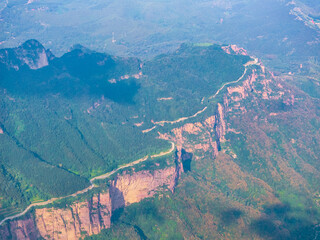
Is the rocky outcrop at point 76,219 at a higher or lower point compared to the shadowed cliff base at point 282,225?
higher

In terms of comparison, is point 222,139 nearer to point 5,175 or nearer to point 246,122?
point 246,122

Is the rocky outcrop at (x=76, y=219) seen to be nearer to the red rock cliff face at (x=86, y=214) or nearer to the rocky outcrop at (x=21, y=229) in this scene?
the red rock cliff face at (x=86, y=214)

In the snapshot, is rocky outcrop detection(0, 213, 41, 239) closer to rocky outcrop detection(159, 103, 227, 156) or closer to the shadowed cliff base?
rocky outcrop detection(159, 103, 227, 156)

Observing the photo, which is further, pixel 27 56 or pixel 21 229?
pixel 27 56

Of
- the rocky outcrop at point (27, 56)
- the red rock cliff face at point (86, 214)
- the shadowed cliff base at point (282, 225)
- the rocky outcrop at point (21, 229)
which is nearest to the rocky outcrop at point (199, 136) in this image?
the red rock cliff face at point (86, 214)

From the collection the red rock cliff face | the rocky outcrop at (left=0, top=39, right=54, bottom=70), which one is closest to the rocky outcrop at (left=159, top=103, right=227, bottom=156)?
the red rock cliff face

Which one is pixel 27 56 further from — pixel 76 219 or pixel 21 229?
pixel 21 229

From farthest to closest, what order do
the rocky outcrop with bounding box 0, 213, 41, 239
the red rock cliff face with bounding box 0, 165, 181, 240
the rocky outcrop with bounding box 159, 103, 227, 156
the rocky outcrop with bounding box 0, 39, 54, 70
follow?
the rocky outcrop with bounding box 0, 39, 54, 70, the rocky outcrop with bounding box 159, 103, 227, 156, the red rock cliff face with bounding box 0, 165, 181, 240, the rocky outcrop with bounding box 0, 213, 41, 239

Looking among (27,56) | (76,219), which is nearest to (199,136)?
(76,219)

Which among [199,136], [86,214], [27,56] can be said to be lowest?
[199,136]
